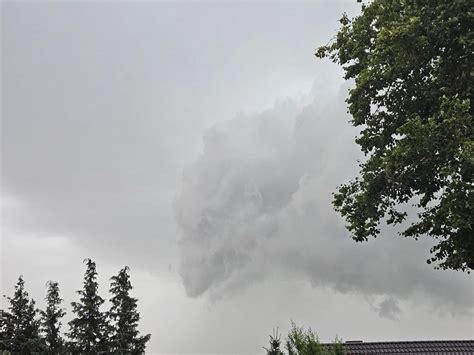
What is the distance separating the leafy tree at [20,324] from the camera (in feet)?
135

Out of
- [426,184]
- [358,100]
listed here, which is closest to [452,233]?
[426,184]

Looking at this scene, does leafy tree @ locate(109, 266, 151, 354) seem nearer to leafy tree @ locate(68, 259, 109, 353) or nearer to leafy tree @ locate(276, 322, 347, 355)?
leafy tree @ locate(68, 259, 109, 353)

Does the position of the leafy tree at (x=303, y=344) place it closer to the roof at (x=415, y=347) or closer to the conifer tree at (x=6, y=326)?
the roof at (x=415, y=347)

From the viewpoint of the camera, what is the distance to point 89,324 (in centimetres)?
4156

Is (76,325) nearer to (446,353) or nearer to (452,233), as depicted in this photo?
(446,353)

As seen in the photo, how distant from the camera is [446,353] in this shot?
1169 inches

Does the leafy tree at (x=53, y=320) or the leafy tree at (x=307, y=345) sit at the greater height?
the leafy tree at (x=53, y=320)

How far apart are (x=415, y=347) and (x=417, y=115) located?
18.6 m

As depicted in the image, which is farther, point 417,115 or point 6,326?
point 6,326

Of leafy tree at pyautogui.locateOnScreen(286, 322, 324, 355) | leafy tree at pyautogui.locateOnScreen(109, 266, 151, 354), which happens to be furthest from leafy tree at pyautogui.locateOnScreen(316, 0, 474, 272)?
leafy tree at pyautogui.locateOnScreen(109, 266, 151, 354)

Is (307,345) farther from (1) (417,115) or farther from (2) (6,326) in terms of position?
(2) (6,326)

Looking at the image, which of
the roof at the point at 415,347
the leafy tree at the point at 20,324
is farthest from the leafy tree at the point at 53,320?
the roof at the point at 415,347

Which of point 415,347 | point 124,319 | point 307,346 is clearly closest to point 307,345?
point 307,346

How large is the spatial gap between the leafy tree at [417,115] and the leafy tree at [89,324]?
2888 cm
